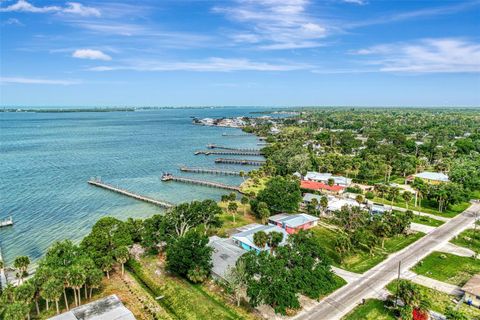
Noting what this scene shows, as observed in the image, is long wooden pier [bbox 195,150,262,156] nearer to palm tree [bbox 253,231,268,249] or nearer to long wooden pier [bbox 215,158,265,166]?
long wooden pier [bbox 215,158,265,166]

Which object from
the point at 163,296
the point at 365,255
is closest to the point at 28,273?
the point at 163,296

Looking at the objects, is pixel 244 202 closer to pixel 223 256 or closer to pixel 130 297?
pixel 223 256

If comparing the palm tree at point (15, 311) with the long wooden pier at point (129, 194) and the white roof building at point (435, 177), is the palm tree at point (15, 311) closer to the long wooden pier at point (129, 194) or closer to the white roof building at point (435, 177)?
the long wooden pier at point (129, 194)

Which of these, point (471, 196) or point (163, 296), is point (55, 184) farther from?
point (471, 196)

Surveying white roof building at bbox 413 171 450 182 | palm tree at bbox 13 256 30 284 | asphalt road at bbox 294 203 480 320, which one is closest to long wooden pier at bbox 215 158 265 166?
white roof building at bbox 413 171 450 182

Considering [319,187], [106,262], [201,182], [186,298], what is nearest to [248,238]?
[186,298]
